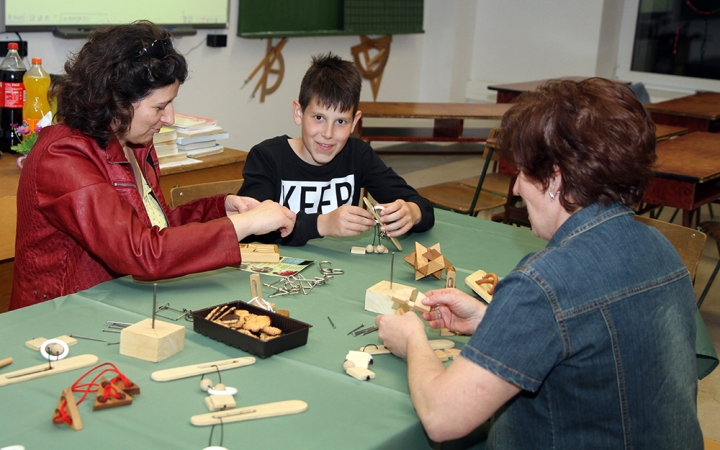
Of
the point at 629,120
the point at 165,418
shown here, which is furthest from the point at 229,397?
the point at 629,120

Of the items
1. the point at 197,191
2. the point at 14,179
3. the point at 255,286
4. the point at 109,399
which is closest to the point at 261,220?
the point at 255,286

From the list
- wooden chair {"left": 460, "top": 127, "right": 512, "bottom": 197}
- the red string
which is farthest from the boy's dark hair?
wooden chair {"left": 460, "top": 127, "right": 512, "bottom": 197}

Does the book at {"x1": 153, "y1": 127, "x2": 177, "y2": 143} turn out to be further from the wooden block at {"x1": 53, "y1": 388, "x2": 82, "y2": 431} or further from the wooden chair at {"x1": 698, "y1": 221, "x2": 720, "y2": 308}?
the wooden chair at {"x1": 698, "y1": 221, "x2": 720, "y2": 308}

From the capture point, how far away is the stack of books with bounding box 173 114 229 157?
3.79 m

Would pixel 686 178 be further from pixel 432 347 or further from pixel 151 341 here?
pixel 151 341

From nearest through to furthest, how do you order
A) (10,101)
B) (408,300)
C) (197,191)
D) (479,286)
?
1. (408,300)
2. (479,286)
3. (197,191)
4. (10,101)

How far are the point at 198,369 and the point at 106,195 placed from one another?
584mm

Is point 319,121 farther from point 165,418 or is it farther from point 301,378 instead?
point 165,418

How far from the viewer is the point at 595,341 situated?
1261 mm

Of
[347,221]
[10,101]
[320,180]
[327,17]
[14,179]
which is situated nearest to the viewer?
[347,221]

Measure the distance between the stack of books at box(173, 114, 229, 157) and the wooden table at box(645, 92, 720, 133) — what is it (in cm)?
344

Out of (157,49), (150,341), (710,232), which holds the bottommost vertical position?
(710,232)

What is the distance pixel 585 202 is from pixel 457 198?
313 cm

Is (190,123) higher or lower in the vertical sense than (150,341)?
higher
